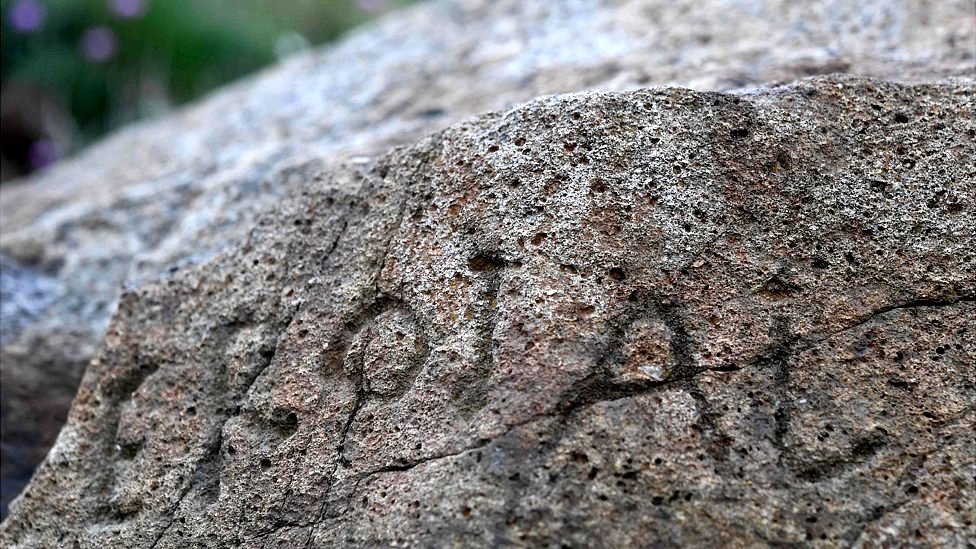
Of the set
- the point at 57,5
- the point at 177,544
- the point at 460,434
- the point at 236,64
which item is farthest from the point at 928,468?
the point at 57,5

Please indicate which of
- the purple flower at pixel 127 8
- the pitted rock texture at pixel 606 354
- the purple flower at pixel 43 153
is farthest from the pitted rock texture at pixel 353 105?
the purple flower at pixel 127 8

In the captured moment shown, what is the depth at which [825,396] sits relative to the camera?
1.07 m

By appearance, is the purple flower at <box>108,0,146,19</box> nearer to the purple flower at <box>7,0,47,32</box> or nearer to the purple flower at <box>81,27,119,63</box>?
the purple flower at <box>81,27,119,63</box>

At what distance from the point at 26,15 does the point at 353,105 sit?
2.46m

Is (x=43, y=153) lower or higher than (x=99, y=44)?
lower

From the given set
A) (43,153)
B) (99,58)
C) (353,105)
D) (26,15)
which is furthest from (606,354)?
(26,15)

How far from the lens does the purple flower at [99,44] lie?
4.02 metres

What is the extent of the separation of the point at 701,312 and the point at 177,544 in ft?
2.22

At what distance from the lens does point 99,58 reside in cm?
406

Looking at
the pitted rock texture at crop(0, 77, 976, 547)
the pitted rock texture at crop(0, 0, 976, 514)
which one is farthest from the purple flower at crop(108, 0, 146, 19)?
the pitted rock texture at crop(0, 77, 976, 547)

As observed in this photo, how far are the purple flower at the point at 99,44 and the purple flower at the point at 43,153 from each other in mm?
400

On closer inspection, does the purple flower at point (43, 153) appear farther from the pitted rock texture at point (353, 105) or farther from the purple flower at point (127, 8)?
the pitted rock texture at point (353, 105)

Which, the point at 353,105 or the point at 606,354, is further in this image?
the point at 353,105

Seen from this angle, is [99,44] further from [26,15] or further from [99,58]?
[26,15]
